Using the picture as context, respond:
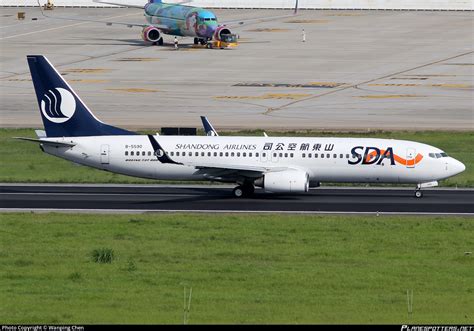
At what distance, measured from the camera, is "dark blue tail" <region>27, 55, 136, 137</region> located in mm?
56312

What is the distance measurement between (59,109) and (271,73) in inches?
2108

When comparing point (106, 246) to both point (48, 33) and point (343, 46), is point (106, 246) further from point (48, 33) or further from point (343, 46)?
point (48, 33)

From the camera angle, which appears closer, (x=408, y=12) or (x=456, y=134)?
(x=456, y=134)

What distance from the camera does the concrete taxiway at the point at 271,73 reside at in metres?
85.4

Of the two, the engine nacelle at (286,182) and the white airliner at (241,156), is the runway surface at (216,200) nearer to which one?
the engine nacelle at (286,182)

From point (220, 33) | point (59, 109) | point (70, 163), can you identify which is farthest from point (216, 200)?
point (220, 33)

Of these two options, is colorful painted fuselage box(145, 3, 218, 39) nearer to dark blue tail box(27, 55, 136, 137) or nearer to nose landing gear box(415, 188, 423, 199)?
dark blue tail box(27, 55, 136, 137)

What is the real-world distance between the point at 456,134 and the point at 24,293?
1929 inches

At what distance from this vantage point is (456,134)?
7606 centimetres

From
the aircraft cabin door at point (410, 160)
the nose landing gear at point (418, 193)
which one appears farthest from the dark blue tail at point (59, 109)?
the nose landing gear at point (418, 193)

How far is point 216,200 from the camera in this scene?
5462cm

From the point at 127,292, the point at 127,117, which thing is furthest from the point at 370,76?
the point at 127,292

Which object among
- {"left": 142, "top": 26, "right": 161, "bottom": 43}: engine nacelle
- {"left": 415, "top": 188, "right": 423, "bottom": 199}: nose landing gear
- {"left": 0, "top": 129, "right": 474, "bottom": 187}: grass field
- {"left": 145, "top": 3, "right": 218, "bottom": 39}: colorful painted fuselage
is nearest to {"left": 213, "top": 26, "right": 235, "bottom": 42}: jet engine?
Answer: {"left": 145, "top": 3, "right": 218, "bottom": 39}: colorful painted fuselage

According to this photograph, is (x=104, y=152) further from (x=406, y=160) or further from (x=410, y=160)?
(x=410, y=160)
